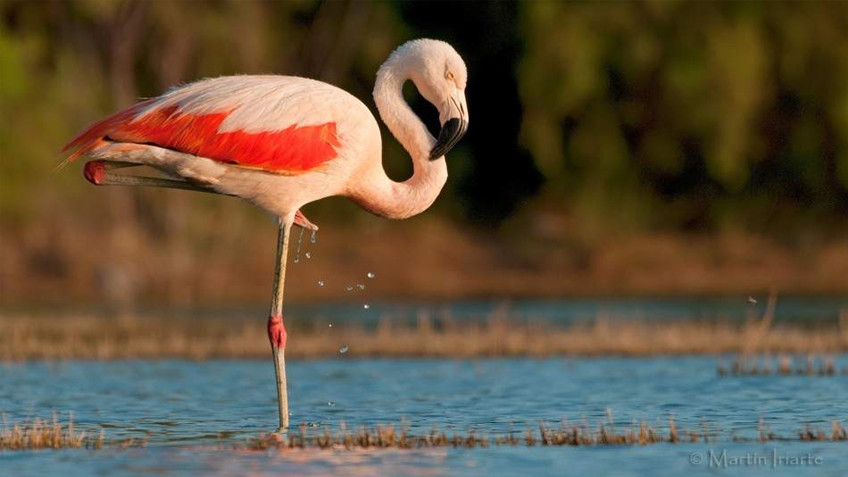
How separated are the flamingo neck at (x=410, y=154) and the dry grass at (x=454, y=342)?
4499 millimetres

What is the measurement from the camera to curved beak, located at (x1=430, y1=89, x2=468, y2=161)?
35.3 feet

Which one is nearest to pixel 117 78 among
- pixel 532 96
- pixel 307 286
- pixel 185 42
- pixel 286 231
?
pixel 185 42

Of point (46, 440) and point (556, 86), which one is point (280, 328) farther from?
point (556, 86)

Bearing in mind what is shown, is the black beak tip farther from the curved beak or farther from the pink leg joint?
the pink leg joint

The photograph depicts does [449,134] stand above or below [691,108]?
below


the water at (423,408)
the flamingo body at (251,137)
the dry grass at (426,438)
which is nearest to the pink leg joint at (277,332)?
the water at (423,408)

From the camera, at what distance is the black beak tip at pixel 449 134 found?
10734mm

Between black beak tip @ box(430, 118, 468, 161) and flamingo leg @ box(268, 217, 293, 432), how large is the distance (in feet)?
3.49

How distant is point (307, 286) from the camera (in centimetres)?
2794

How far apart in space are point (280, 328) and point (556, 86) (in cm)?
1856

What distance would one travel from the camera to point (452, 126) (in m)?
10.8

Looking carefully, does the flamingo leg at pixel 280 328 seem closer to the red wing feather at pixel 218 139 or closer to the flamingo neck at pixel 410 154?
the red wing feather at pixel 218 139

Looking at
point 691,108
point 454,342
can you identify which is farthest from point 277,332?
point 691,108

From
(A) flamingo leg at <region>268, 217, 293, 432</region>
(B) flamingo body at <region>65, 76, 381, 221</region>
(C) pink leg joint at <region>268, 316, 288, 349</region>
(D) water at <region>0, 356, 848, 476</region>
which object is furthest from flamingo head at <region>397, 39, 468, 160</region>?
(D) water at <region>0, 356, 848, 476</region>
